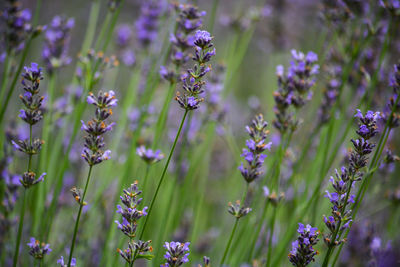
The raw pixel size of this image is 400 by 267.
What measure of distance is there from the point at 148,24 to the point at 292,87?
3.52 feet

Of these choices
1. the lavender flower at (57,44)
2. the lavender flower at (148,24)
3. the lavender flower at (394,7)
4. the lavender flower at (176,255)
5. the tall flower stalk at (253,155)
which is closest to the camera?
the lavender flower at (176,255)

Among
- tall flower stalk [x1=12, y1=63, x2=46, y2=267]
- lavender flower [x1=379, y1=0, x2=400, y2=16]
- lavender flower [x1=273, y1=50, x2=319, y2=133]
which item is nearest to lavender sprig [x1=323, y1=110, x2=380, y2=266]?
lavender flower [x1=273, y1=50, x2=319, y2=133]

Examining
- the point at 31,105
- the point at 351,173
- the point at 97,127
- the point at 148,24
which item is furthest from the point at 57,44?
the point at 351,173

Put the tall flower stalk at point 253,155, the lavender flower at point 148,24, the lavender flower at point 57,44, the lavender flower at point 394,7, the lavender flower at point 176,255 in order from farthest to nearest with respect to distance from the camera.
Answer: the lavender flower at point 148,24, the lavender flower at point 57,44, the lavender flower at point 394,7, the tall flower stalk at point 253,155, the lavender flower at point 176,255

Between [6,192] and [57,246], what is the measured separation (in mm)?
609

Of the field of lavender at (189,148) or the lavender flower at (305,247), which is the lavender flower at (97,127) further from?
the lavender flower at (305,247)

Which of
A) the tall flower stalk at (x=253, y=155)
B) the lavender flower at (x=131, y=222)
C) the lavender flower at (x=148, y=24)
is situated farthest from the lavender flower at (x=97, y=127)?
the lavender flower at (x=148, y=24)

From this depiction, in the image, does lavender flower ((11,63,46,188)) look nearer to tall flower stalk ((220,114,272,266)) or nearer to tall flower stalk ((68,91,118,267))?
tall flower stalk ((68,91,118,267))

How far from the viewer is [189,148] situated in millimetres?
2062

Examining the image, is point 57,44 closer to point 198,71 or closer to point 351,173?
point 198,71

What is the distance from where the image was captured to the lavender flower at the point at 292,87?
146 centimetres

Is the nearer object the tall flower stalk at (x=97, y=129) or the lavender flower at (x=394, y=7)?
the tall flower stalk at (x=97, y=129)

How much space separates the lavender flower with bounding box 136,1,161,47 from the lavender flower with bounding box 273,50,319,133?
946 millimetres

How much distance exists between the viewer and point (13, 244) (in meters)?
1.68
